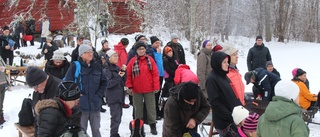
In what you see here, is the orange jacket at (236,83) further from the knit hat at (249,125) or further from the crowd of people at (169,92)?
the knit hat at (249,125)

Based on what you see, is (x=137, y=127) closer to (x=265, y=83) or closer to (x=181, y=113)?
(x=181, y=113)

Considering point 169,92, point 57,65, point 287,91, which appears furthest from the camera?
point 57,65

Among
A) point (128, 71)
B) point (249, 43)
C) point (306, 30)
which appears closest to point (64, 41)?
point (128, 71)

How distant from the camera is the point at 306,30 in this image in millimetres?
36000

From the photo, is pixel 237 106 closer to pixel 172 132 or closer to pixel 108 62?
pixel 172 132

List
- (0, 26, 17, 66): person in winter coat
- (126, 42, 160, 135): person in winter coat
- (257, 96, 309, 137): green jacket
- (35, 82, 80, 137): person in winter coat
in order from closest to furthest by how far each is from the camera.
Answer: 1. (257, 96, 309, 137): green jacket
2. (35, 82, 80, 137): person in winter coat
3. (126, 42, 160, 135): person in winter coat
4. (0, 26, 17, 66): person in winter coat

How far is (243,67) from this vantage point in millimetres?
20125

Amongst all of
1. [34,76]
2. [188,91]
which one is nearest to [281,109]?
[188,91]

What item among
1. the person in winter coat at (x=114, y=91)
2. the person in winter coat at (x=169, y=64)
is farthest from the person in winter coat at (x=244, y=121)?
the person in winter coat at (x=169, y=64)

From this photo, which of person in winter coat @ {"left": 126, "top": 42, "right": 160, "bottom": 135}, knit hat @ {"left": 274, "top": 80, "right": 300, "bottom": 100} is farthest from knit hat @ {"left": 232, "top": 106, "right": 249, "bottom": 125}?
person in winter coat @ {"left": 126, "top": 42, "right": 160, "bottom": 135}

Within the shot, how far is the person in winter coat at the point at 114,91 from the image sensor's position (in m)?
6.12

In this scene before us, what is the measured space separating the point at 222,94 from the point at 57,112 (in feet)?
6.76

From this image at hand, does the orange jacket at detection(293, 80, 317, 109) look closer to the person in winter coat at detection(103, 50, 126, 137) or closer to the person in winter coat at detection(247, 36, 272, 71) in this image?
the person in winter coat at detection(247, 36, 272, 71)

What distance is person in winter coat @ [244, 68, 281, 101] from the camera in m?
7.45
